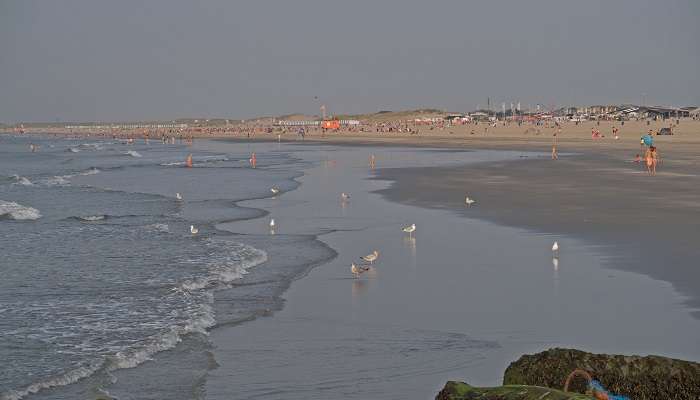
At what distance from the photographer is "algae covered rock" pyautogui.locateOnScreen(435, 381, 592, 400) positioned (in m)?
4.70

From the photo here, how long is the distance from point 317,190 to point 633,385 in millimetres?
26254

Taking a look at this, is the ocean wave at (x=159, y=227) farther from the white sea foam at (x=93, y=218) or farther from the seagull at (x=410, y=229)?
the seagull at (x=410, y=229)

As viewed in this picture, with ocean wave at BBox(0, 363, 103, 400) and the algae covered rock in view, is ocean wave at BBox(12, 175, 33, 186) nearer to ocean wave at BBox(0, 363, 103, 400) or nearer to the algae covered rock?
ocean wave at BBox(0, 363, 103, 400)

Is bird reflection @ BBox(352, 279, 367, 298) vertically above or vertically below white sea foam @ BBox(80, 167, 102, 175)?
above

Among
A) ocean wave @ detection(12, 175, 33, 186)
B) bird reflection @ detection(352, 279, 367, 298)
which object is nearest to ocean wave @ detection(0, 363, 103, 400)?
bird reflection @ detection(352, 279, 367, 298)

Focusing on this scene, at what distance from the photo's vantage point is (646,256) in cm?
1544

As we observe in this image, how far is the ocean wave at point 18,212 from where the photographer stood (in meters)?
24.3

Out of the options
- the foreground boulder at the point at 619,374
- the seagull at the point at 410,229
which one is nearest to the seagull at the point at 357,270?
the seagull at the point at 410,229

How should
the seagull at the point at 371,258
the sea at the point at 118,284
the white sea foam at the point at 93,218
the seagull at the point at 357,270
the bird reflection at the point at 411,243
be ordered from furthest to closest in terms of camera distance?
the white sea foam at the point at 93,218 < the bird reflection at the point at 411,243 < the seagull at the point at 371,258 < the seagull at the point at 357,270 < the sea at the point at 118,284

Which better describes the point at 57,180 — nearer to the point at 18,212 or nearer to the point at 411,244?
the point at 18,212

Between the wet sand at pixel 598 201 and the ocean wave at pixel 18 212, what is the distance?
10581 millimetres

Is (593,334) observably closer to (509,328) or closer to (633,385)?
(509,328)

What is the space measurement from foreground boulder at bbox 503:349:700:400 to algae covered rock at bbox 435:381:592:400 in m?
0.76

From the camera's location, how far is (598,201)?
24938 mm
